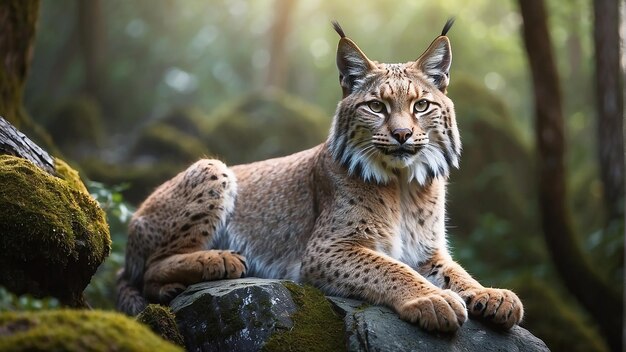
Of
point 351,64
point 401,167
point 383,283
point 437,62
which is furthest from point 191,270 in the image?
point 437,62

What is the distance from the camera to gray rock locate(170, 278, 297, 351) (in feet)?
17.0

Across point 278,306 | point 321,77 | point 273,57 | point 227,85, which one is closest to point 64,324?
point 278,306

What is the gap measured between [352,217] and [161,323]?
1.74 m

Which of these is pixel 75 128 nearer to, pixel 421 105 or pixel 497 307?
pixel 421 105

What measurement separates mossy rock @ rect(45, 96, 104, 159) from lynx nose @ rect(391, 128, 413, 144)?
42.3 feet

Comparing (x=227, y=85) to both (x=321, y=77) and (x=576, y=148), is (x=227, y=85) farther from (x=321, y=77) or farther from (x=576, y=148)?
(x=576, y=148)

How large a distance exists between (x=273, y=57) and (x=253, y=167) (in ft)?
52.2

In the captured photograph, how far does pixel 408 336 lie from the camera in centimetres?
499

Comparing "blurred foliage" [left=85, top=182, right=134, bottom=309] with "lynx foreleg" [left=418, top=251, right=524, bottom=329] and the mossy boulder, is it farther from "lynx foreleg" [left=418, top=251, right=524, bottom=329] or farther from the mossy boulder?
"lynx foreleg" [left=418, top=251, right=524, bottom=329]

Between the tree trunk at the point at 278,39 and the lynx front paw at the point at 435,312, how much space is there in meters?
18.3

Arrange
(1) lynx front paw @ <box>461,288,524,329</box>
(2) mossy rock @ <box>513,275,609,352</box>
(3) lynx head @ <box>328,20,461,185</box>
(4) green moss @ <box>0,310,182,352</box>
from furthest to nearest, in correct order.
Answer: (2) mossy rock @ <box>513,275,609,352</box> < (3) lynx head @ <box>328,20,461,185</box> < (1) lynx front paw @ <box>461,288,524,329</box> < (4) green moss @ <box>0,310,182,352</box>

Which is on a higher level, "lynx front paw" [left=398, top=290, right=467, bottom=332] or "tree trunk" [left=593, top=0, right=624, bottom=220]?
"tree trunk" [left=593, top=0, right=624, bottom=220]

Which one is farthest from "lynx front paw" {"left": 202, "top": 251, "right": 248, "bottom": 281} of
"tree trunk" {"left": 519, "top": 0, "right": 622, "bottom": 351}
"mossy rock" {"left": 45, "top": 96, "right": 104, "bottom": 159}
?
"mossy rock" {"left": 45, "top": 96, "right": 104, "bottom": 159}

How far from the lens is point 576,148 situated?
71.3 ft
